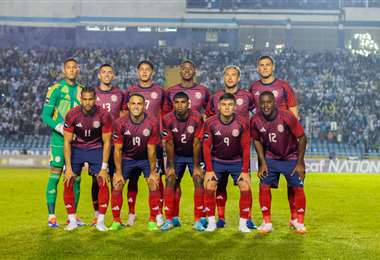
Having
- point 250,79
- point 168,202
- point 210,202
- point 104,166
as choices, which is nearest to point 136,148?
point 104,166

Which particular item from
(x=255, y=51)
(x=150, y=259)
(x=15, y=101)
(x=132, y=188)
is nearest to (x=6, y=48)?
(x=15, y=101)

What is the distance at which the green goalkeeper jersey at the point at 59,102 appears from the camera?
10.6m

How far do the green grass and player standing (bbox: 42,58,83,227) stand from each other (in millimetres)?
Answer: 528

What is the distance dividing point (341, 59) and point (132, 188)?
3529cm

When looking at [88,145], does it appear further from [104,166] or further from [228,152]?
[228,152]

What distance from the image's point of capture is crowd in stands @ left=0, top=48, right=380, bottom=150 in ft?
110

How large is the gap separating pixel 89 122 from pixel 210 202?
82.0 inches

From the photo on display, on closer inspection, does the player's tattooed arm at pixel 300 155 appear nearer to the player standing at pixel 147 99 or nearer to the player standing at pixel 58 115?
the player standing at pixel 147 99

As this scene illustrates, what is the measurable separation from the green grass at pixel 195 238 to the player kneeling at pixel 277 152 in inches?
16.8

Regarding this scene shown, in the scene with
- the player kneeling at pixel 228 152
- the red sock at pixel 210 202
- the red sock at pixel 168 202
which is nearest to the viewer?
the player kneeling at pixel 228 152

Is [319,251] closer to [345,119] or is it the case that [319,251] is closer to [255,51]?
[345,119]

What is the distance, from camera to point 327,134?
108 ft

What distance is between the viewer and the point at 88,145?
10211mm

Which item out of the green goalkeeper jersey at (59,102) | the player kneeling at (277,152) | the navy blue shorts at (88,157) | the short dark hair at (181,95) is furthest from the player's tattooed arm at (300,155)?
the green goalkeeper jersey at (59,102)
